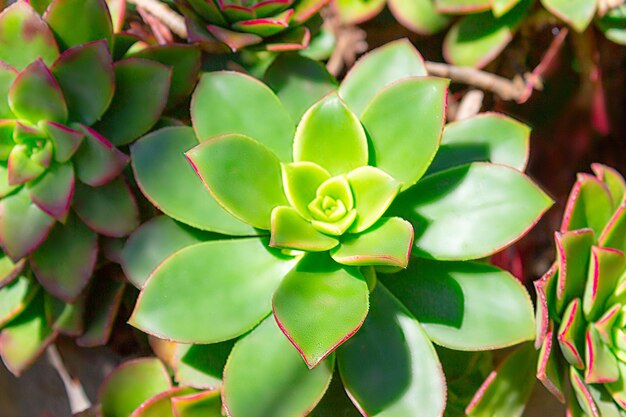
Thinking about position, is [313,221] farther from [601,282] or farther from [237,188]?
[601,282]

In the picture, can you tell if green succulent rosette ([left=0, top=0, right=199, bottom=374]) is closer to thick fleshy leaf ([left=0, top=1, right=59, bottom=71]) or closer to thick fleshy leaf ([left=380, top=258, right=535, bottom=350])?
thick fleshy leaf ([left=0, top=1, right=59, bottom=71])

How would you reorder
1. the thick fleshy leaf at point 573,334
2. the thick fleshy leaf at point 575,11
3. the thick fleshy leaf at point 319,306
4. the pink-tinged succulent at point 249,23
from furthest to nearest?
the thick fleshy leaf at point 575,11
the pink-tinged succulent at point 249,23
the thick fleshy leaf at point 573,334
the thick fleshy leaf at point 319,306

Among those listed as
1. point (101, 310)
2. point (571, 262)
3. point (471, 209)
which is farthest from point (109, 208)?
point (571, 262)

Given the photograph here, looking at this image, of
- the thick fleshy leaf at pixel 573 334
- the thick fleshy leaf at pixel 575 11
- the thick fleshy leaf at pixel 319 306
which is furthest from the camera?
the thick fleshy leaf at pixel 575 11

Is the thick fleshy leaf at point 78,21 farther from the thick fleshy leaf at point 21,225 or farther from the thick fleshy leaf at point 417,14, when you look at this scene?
the thick fleshy leaf at point 417,14

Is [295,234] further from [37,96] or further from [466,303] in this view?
[37,96]

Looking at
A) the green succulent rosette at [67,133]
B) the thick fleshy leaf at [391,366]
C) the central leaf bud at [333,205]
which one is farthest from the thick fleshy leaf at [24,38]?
the thick fleshy leaf at [391,366]

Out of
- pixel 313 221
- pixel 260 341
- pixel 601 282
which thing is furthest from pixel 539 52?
pixel 260 341

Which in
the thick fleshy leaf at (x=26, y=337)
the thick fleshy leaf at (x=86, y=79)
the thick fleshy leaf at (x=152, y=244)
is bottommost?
the thick fleshy leaf at (x=26, y=337)
